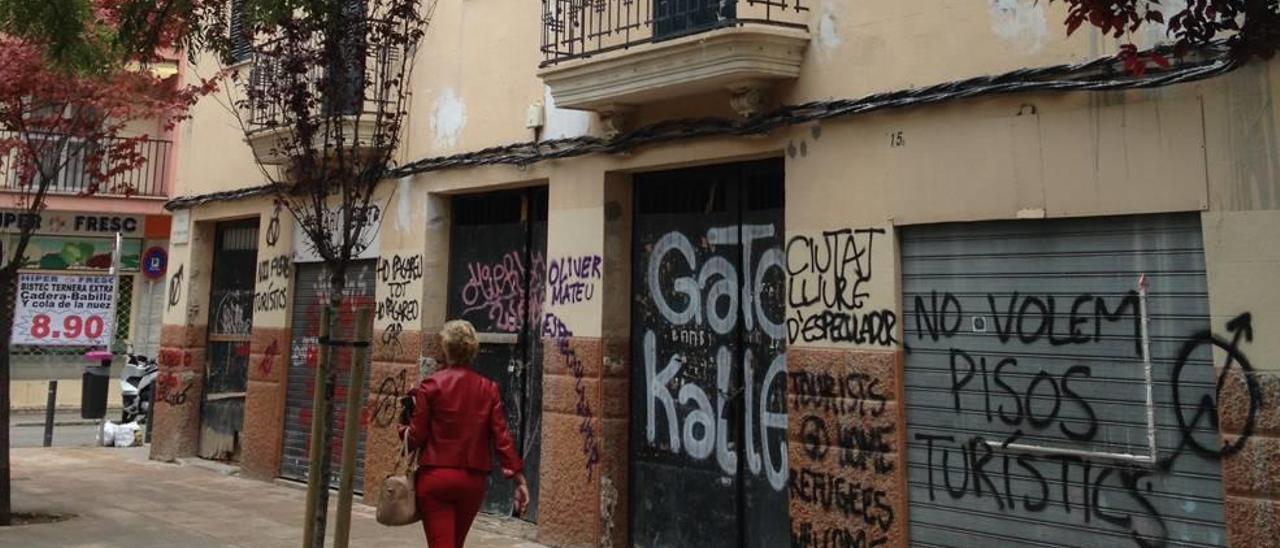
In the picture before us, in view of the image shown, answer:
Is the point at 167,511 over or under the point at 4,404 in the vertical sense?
under

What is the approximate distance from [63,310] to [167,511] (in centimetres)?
1337

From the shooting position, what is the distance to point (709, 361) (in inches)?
308

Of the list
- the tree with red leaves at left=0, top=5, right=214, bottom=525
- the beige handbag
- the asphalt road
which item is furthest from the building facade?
the asphalt road

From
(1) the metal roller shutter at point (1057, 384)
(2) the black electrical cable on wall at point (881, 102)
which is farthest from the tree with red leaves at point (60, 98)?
(1) the metal roller shutter at point (1057, 384)

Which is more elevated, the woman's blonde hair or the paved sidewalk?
the woman's blonde hair

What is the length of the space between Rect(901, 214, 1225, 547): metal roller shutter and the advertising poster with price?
18439mm

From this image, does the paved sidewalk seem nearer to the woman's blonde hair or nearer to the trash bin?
the woman's blonde hair

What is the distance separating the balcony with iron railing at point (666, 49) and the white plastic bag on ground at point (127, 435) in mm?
10210

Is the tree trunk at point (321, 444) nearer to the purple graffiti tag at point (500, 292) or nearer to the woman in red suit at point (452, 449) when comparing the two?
Result: the woman in red suit at point (452, 449)

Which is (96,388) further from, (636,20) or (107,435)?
(636,20)

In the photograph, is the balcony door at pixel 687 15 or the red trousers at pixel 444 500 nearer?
the red trousers at pixel 444 500

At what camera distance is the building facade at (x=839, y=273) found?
5414mm

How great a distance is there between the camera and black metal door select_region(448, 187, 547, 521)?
9094 millimetres

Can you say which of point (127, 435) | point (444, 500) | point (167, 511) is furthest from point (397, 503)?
point (127, 435)
